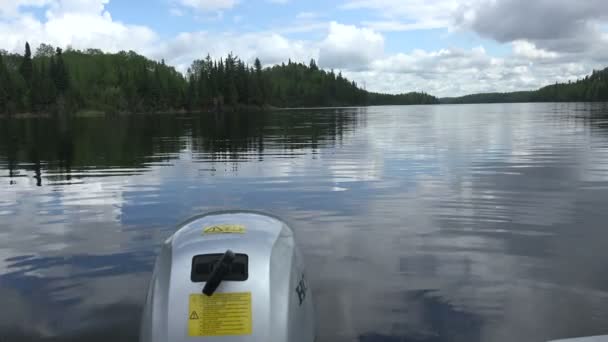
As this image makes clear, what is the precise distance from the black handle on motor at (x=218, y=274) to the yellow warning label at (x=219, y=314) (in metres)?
0.07

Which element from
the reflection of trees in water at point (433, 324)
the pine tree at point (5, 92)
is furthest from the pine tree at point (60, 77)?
the reflection of trees in water at point (433, 324)

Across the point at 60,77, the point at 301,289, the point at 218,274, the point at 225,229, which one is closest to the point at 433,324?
the point at 301,289

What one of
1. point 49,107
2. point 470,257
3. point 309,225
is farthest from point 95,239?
point 49,107

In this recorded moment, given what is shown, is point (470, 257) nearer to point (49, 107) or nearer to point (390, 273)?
point (390, 273)

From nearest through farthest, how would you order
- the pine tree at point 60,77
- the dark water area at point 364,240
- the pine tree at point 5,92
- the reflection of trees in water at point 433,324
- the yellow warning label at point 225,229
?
1. the yellow warning label at point 225,229
2. the reflection of trees in water at point 433,324
3. the dark water area at point 364,240
4. the pine tree at point 5,92
5. the pine tree at point 60,77

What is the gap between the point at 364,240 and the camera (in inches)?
466

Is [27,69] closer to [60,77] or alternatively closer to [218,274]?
[60,77]

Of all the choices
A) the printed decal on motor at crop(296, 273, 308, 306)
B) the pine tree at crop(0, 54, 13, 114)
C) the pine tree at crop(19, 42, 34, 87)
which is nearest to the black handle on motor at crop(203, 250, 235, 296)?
the printed decal on motor at crop(296, 273, 308, 306)

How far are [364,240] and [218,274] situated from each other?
773cm

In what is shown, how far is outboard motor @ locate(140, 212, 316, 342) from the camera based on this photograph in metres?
4.35

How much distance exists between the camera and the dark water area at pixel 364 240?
A: 764 cm

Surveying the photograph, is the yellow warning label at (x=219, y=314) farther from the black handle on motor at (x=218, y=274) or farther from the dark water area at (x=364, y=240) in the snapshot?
the dark water area at (x=364, y=240)

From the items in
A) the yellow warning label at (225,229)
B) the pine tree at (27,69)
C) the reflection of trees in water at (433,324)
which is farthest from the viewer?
the pine tree at (27,69)

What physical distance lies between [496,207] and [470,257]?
17.4 ft
